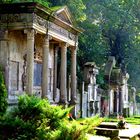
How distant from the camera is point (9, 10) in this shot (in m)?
16.8

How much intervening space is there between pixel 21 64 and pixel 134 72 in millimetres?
27686

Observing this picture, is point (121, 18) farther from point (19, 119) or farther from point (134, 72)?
point (19, 119)

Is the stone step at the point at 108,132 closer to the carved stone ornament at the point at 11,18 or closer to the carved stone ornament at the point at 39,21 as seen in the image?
the carved stone ornament at the point at 39,21

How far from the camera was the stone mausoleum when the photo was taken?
1661 cm

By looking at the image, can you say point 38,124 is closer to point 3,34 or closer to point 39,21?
point 3,34

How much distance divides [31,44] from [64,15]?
4710 millimetres

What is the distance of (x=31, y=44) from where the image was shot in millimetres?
16672

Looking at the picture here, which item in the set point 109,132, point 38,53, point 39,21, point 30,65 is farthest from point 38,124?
point 38,53

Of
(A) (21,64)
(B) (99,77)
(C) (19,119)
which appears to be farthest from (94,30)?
(C) (19,119)

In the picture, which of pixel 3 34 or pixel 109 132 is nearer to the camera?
pixel 109 132

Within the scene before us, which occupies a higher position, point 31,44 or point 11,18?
point 11,18

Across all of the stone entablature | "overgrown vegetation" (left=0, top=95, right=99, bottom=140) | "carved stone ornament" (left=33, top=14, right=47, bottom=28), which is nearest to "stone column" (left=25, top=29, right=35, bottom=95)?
the stone entablature

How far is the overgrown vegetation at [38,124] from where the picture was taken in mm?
8172

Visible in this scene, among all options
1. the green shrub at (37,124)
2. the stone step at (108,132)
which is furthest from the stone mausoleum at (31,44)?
the green shrub at (37,124)
